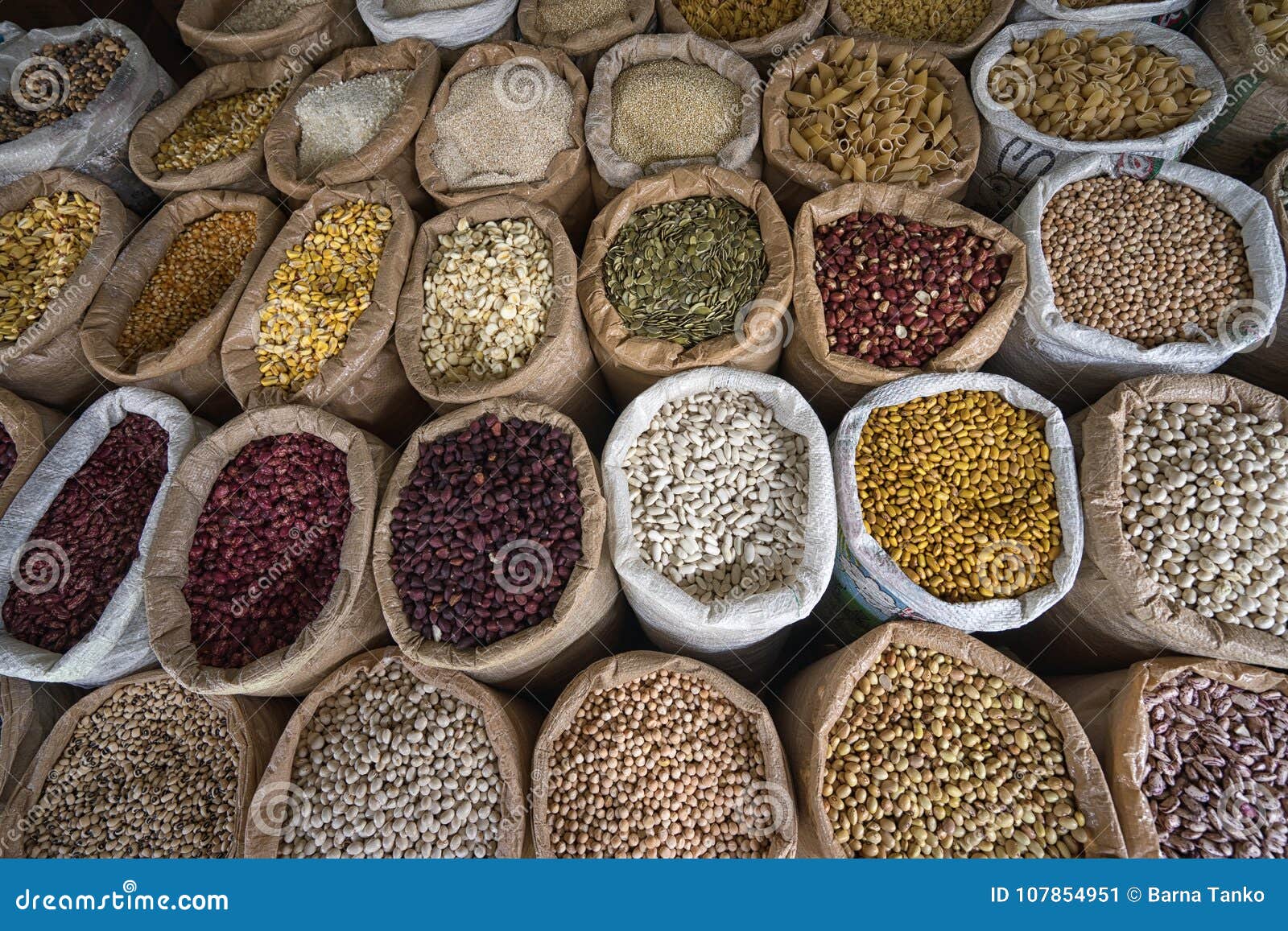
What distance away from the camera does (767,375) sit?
1558 millimetres

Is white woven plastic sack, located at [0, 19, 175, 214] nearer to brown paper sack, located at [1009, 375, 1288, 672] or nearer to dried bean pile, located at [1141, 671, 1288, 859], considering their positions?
brown paper sack, located at [1009, 375, 1288, 672]

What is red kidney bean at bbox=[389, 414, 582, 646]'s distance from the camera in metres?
1.37

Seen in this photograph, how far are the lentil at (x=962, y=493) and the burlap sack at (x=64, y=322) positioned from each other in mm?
2053

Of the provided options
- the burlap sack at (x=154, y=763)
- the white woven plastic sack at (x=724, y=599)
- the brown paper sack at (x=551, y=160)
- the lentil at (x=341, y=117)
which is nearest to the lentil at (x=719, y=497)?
the white woven plastic sack at (x=724, y=599)

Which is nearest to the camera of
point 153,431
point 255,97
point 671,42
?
point 153,431

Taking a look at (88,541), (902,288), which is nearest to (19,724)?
(88,541)

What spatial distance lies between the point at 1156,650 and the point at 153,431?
2.41 metres

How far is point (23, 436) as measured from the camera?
1710 mm

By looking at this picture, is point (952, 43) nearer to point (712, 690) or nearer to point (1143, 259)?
point (1143, 259)

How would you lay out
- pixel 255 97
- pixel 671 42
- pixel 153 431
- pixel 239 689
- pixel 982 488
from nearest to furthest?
pixel 239 689 < pixel 982 488 < pixel 153 431 < pixel 671 42 < pixel 255 97

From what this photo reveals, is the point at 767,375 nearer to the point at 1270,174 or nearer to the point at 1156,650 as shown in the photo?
the point at 1156,650

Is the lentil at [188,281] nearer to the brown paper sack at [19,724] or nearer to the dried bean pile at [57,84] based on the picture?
the dried bean pile at [57,84]

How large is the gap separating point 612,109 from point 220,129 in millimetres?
1225

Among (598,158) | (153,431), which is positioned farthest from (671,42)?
(153,431)
